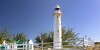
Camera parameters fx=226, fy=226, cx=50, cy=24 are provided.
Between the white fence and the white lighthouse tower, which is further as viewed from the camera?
the white lighthouse tower

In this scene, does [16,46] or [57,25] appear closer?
[16,46]

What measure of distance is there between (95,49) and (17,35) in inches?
1285

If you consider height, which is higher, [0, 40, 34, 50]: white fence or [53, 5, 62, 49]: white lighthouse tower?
[53, 5, 62, 49]: white lighthouse tower

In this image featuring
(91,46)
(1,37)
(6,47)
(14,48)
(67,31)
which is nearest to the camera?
(91,46)

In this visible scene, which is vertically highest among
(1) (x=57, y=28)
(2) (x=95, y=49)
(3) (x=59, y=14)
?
(3) (x=59, y=14)

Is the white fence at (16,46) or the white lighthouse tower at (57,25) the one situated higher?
the white lighthouse tower at (57,25)

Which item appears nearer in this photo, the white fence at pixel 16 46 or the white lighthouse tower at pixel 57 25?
the white fence at pixel 16 46

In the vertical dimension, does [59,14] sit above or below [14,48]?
above

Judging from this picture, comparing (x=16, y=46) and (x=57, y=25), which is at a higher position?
(x=57, y=25)

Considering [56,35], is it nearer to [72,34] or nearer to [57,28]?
[57,28]

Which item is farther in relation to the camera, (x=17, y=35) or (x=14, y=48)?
(x=17, y=35)

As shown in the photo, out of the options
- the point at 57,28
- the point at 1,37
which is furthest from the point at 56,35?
the point at 1,37

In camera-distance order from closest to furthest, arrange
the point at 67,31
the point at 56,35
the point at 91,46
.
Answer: the point at 91,46
the point at 56,35
the point at 67,31

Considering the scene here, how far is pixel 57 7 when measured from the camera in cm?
3475
